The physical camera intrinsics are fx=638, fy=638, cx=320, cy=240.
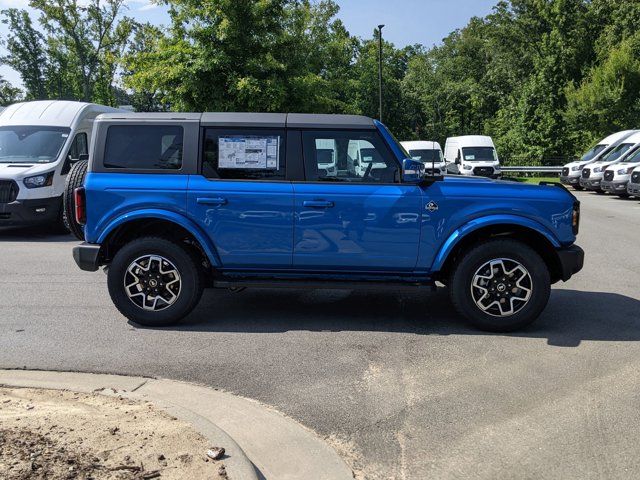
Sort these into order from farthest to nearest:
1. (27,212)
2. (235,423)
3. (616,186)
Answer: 1. (616,186)
2. (27,212)
3. (235,423)

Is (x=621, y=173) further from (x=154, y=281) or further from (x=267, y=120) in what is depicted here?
(x=154, y=281)

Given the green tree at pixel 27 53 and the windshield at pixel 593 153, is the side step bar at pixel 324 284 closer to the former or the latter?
the windshield at pixel 593 153

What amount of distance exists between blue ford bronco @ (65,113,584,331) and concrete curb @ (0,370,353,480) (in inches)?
55.7

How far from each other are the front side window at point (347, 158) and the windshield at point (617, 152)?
20962 mm

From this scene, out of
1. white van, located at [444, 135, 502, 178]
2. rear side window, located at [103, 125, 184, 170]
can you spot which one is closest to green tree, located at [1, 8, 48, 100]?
white van, located at [444, 135, 502, 178]

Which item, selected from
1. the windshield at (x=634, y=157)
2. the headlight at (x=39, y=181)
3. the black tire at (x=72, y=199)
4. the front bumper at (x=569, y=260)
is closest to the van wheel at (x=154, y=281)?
the black tire at (x=72, y=199)

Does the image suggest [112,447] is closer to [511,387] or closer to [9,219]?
[511,387]

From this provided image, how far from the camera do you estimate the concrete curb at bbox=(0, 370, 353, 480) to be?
354cm

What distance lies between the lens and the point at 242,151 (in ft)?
20.3

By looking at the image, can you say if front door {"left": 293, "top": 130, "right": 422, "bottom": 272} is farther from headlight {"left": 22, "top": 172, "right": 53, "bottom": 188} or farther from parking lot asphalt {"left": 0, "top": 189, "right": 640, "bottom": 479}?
headlight {"left": 22, "top": 172, "right": 53, "bottom": 188}

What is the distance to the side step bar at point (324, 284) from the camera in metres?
6.11

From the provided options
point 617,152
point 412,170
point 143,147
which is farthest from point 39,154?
point 617,152

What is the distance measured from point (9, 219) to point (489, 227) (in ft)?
31.9

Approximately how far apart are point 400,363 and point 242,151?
2.52m
